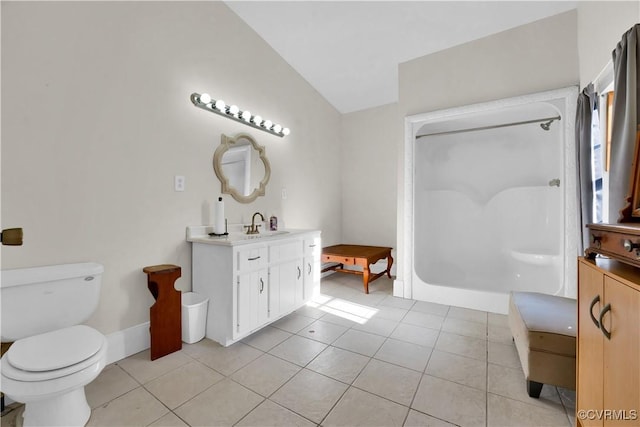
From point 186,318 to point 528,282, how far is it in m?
3.29

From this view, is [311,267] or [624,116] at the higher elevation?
[624,116]

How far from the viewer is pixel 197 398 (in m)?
1.43

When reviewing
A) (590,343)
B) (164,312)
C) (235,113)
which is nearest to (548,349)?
(590,343)

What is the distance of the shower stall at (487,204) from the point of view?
8.34ft

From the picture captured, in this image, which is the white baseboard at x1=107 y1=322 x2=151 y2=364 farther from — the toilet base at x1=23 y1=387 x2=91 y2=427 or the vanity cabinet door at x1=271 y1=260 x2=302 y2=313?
the vanity cabinet door at x1=271 y1=260 x2=302 y2=313

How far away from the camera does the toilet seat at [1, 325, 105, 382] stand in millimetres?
1061

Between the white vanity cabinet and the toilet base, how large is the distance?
0.85m

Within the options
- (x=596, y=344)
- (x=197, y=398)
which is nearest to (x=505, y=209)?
(x=596, y=344)

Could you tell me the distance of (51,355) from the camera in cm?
114

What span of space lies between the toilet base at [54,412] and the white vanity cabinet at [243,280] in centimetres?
85

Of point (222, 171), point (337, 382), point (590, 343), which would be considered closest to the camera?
point (590, 343)

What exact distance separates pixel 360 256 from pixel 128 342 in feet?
7.38

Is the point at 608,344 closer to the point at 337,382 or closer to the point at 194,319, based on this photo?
the point at 337,382

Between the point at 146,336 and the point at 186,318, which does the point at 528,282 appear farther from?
the point at 146,336
